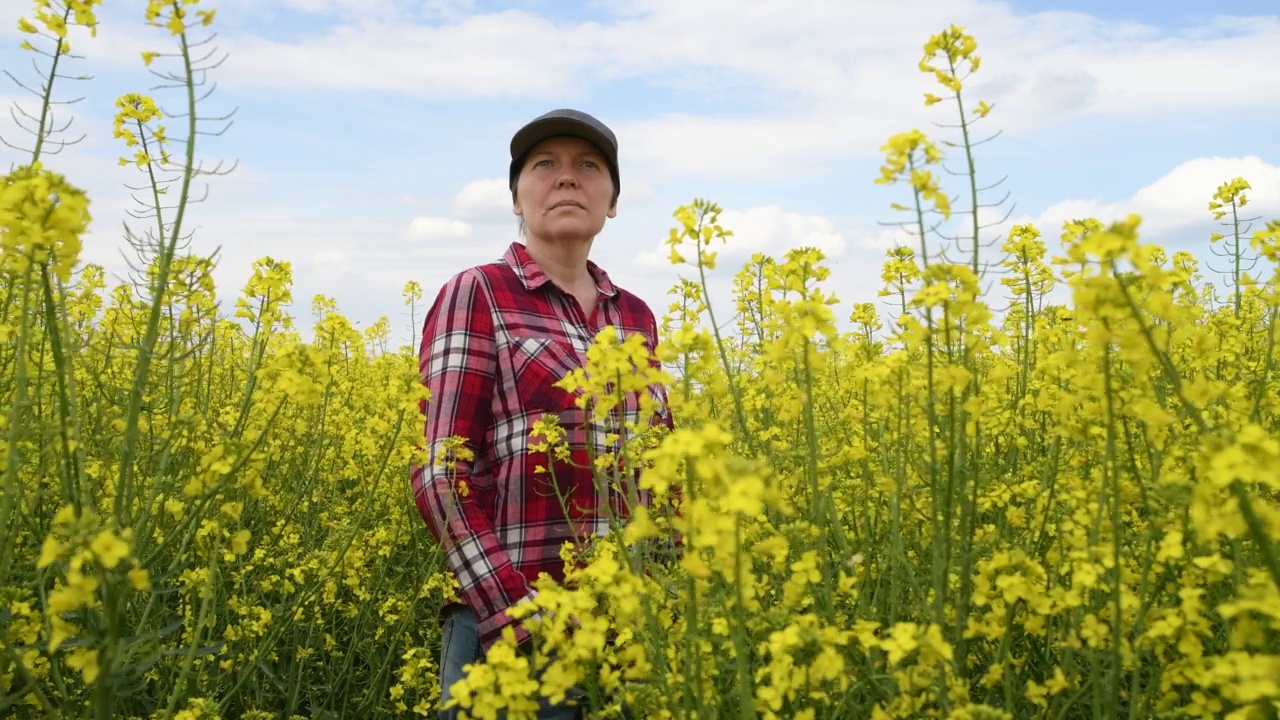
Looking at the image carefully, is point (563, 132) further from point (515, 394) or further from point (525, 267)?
point (515, 394)

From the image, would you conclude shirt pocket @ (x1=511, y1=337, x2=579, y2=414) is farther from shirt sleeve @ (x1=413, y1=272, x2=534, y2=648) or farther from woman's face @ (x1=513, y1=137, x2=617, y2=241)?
woman's face @ (x1=513, y1=137, x2=617, y2=241)

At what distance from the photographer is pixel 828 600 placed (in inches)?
78.9

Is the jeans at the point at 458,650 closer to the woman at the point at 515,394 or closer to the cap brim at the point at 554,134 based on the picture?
the woman at the point at 515,394

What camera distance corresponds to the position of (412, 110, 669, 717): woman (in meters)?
2.76

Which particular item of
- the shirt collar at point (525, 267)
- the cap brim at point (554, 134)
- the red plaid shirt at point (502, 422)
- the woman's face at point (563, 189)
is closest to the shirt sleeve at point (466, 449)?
the red plaid shirt at point (502, 422)

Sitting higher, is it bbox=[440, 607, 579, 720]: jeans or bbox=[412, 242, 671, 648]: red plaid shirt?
bbox=[412, 242, 671, 648]: red plaid shirt

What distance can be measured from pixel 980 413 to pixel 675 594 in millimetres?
874

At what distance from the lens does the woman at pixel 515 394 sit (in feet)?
9.05

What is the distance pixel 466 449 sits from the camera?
2809mm

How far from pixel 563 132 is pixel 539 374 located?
3.04ft

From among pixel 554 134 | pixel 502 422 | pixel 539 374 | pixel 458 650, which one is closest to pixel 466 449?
pixel 502 422

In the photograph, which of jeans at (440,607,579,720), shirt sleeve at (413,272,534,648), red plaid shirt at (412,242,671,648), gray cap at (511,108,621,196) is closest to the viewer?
shirt sleeve at (413,272,534,648)

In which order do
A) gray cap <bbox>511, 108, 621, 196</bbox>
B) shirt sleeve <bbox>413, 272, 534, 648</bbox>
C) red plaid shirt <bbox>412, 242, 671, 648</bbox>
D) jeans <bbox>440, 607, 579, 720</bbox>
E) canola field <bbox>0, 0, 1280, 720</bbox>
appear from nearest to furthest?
canola field <bbox>0, 0, 1280, 720</bbox>
shirt sleeve <bbox>413, 272, 534, 648</bbox>
jeans <bbox>440, 607, 579, 720</bbox>
red plaid shirt <bbox>412, 242, 671, 648</bbox>
gray cap <bbox>511, 108, 621, 196</bbox>

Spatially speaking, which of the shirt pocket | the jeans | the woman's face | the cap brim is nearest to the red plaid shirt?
the shirt pocket
